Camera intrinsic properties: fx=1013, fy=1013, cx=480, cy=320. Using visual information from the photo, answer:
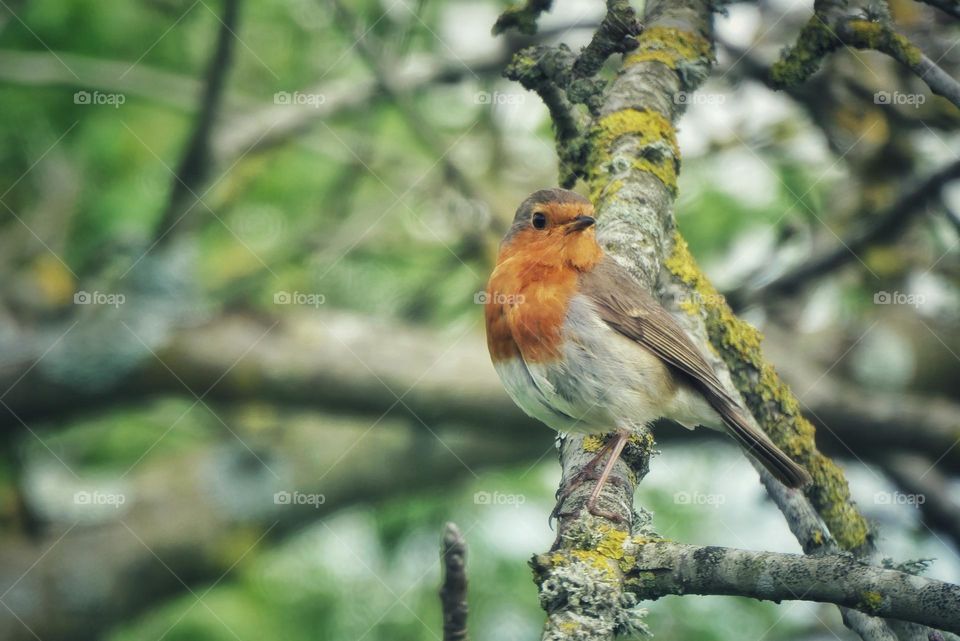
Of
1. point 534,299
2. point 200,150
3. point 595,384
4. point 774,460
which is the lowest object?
point 774,460

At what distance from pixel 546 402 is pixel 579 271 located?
65 centimetres

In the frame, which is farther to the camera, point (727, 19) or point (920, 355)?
point (920, 355)

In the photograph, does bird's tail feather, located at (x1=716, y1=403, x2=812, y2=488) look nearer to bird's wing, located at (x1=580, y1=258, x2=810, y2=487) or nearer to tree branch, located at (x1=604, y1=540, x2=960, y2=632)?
bird's wing, located at (x1=580, y1=258, x2=810, y2=487)

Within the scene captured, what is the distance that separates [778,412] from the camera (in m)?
3.91

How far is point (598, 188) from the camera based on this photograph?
4484 millimetres

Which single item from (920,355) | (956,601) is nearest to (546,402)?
(956,601)

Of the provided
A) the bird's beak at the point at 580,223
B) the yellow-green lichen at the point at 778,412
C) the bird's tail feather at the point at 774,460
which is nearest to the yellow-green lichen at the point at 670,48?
the bird's beak at the point at 580,223

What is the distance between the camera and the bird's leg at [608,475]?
3.11m

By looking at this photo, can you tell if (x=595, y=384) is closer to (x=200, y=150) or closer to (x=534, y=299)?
(x=534, y=299)

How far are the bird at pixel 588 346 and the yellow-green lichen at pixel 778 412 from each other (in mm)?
93

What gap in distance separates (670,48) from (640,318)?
1.32 m

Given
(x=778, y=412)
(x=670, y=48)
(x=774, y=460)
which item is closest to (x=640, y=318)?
(x=778, y=412)

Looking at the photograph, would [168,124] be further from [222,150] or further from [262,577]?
[262,577]

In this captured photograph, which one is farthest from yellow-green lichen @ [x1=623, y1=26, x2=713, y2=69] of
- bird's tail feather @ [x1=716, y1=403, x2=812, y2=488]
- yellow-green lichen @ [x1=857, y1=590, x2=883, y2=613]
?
yellow-green lichen @ [x1=857, y1=590, x2=883, y2=613]
